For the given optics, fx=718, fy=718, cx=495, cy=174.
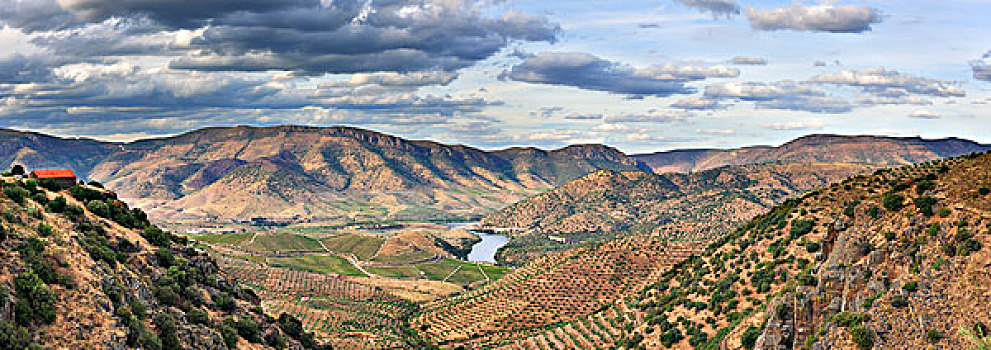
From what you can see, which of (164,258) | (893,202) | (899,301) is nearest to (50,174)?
(164,258)

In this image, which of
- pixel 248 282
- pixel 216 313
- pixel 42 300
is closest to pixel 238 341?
pixel 216 313

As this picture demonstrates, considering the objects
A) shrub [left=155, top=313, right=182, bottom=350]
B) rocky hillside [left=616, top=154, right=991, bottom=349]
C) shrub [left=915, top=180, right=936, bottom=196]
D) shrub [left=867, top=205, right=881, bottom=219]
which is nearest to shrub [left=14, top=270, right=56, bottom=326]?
shrub [left=155, top=313, right=182, bottom=350]

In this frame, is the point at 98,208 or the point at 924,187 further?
the point at 98,208

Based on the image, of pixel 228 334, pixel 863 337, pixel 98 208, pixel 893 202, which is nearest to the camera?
pixel 863 337

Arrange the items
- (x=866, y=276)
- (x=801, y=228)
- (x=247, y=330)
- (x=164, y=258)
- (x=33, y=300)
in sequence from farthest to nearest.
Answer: (x=801, y=228)
(x=247, y=330)
(x=164, y=258)
(x=866, y=276)
(x=33, y=300)

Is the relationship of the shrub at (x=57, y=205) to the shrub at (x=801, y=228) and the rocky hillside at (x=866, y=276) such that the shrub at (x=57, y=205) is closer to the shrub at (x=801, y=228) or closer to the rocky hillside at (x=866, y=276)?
the rocky hillside at (x=866, y=276)

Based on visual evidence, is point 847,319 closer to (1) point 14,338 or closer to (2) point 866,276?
(2) point 866,276

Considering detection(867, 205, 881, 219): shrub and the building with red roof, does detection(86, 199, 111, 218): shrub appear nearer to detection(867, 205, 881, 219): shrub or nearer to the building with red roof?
the building with red roof

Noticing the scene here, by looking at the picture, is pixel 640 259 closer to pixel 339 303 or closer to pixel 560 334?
pixel 560 334
